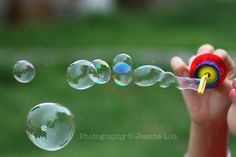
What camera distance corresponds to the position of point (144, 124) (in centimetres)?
440

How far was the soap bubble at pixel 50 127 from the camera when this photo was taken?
6.53 feet

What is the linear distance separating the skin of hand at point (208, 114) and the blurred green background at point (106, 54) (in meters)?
1.78

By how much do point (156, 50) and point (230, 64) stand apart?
15.5ft

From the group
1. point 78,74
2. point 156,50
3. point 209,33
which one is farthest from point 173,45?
Result: point 78,74

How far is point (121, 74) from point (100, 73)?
64 millimetres

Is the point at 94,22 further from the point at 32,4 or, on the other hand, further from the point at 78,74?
the point at 78,74

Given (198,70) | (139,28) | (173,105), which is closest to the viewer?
(198,70)

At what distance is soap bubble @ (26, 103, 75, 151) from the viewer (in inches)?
78.3

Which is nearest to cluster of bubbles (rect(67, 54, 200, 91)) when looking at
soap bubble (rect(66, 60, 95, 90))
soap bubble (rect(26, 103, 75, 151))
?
soap bubble (rect(66, 60, 95, 90))

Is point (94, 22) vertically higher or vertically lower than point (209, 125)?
higher

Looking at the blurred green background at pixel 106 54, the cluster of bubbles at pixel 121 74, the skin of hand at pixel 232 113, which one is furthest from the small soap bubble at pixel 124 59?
the blurred green background at pixel 106 54

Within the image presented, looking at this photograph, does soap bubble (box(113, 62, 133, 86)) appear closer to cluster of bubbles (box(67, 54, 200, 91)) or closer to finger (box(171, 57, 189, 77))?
cluster of bubbles (box(67, 54, 200, 91))

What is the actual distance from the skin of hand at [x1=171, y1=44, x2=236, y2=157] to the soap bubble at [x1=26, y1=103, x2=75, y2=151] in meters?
0.35

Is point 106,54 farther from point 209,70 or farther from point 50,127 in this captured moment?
point 209,70
